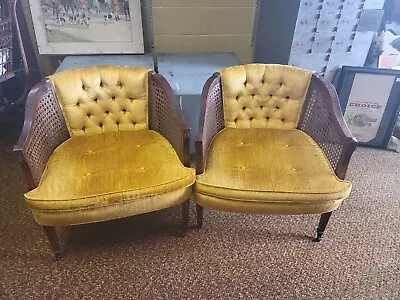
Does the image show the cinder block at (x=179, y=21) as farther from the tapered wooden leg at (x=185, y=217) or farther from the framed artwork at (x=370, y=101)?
the tapered wooden leg at (x=185, y=217)

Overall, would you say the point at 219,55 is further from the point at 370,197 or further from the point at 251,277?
the point at 251,277

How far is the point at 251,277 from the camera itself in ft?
4.78

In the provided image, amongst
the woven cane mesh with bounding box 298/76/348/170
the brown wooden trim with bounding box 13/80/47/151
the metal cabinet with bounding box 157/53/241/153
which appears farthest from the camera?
the metal cabinet with bounding box 157/53/241/153

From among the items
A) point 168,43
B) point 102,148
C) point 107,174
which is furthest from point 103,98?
point 168,43

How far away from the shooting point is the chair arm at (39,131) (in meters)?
1.23

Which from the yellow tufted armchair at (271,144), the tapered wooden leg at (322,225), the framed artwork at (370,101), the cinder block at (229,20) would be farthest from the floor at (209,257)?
the cinder block at (229,20)

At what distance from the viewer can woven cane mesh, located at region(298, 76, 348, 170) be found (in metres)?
1.42

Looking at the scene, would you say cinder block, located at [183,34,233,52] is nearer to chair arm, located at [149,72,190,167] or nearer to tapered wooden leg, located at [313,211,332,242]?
chair arm, located at [149,72,190,167]

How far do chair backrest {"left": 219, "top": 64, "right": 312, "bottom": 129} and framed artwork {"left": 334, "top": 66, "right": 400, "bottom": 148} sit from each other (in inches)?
25.4

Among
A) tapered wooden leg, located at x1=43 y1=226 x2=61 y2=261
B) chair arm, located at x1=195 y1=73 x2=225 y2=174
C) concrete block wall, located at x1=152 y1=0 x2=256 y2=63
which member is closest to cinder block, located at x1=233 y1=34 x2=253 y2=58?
concrete block wall, located at x1=152 y1=0 x2=256 y2=63

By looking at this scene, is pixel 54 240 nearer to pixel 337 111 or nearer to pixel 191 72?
pixel 191 72

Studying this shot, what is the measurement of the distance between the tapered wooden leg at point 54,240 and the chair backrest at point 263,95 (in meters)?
0.87

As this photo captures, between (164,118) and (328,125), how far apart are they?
2.28 feet

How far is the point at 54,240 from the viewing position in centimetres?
144
